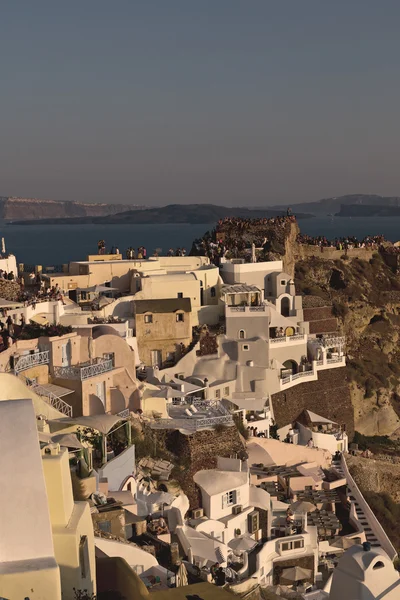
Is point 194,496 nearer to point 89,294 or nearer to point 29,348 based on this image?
point 29,348

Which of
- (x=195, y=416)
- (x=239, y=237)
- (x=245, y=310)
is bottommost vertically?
(x=195, y=416)

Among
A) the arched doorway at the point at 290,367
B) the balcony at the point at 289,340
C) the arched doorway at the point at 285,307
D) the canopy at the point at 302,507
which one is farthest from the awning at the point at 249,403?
the arched doorway at the point at 285,307

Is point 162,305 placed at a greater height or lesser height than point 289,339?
greater

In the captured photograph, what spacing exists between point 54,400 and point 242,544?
17.8ft

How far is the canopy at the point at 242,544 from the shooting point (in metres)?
19.9

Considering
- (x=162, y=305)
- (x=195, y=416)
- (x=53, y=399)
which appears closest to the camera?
(x=53, y=399)

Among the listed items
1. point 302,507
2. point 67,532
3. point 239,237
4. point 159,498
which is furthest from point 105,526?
point 239,237

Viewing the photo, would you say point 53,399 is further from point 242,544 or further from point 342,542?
point 342,542

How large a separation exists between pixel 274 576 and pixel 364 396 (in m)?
19.9

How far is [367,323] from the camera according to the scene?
45.0m

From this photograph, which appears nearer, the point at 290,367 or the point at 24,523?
the point at 24,523

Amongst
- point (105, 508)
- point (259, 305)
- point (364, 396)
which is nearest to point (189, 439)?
point (105, 508)

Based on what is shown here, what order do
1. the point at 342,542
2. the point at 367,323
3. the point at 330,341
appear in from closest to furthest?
the point at 342,542 < the point at 330,341 < the point at 367,323

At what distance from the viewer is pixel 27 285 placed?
33281 mm
